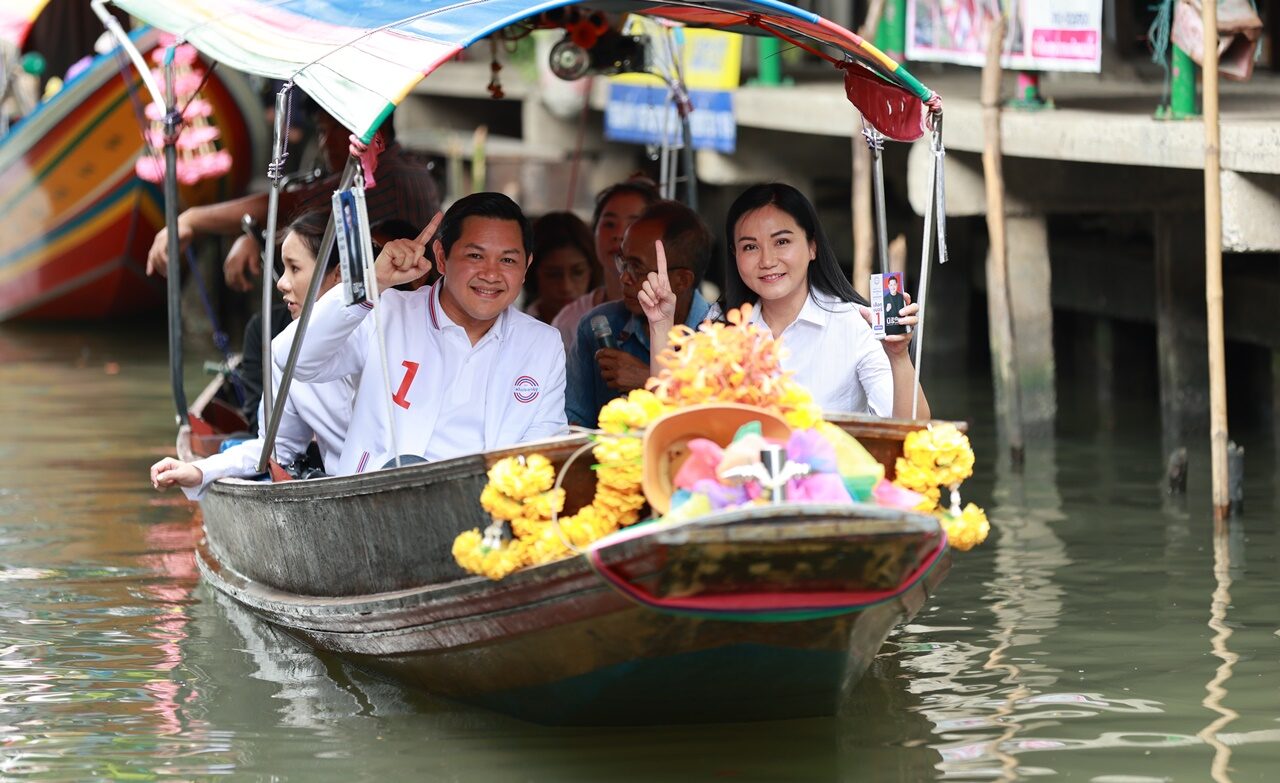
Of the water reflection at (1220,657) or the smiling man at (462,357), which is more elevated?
the smiling man at (462,357)

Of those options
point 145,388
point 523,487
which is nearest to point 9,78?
point 145,388

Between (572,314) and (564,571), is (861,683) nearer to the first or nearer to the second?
(564,571)

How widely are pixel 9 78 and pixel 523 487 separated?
36.2ft

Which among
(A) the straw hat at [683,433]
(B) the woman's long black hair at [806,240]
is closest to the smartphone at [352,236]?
(A) the straw hat at [683,433]

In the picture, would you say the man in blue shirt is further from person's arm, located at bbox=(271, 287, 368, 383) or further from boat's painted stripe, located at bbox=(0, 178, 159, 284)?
boat's painted stripe, located at bbox=(0, 178, 159, 284)

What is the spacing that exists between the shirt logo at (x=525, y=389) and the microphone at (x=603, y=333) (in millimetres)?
648

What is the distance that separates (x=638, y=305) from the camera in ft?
19.3

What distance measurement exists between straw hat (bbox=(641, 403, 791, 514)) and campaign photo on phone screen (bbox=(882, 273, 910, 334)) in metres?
0.78

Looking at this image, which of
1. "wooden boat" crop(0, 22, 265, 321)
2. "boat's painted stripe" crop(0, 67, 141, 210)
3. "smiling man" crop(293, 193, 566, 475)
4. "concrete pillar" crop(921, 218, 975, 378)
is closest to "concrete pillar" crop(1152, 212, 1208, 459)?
"concrete pillar" crop(921, 218, 975, 378)

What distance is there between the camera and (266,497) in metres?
5.48

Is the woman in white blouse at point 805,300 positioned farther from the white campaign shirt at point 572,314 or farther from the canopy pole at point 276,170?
the white campaign shirt at point 572,314

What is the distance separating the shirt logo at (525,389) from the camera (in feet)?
17.6

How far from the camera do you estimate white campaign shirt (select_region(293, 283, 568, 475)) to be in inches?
209

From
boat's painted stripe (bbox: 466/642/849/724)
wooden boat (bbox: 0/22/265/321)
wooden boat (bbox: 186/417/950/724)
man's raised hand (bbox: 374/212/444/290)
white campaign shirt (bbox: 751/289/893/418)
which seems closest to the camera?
wooden boat (bbox: 186/417/950/724)
